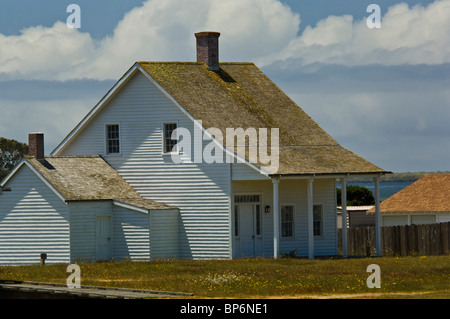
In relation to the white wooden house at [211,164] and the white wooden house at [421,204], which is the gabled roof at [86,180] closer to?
the white wooden house at [211,164]

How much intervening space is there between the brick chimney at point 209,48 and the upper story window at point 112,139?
573 cm

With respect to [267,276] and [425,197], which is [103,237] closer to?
[267,276]

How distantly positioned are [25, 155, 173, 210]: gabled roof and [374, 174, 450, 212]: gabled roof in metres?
27.9

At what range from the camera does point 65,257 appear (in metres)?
41.4

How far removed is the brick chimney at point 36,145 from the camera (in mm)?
43594

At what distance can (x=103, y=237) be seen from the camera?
42219 millimetres

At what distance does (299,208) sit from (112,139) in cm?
882

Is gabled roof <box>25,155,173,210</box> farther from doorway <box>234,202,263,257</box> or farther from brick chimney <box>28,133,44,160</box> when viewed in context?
doorway <box>234,202,263,257</box>

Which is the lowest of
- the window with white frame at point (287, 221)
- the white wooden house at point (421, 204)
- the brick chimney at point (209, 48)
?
the window with white frame at point (287, 221)

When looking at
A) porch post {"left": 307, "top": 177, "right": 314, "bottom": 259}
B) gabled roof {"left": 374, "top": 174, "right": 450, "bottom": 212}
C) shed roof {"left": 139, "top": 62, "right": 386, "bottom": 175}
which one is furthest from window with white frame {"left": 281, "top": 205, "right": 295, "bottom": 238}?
gabled roof {"left": 374, "top": 174, "right": 450, "bottom": 212}

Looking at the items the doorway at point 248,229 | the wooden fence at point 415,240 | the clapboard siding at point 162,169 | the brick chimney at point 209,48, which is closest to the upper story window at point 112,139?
the clapboard siding at point 162,169

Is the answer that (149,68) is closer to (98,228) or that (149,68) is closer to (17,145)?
(98,228)

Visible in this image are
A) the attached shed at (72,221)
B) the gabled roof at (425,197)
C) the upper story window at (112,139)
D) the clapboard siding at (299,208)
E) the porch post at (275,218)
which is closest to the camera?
the porch post at (275,218)
